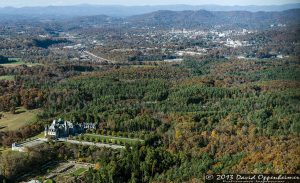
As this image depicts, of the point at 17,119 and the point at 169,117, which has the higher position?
the point at 169,117

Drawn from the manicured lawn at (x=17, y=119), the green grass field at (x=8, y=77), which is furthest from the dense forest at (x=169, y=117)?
the manicured lawn at (x=17, y=119)

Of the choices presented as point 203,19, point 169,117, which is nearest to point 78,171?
point 169,117

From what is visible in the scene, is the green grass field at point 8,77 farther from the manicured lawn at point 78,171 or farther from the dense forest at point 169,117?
the manicured lawn at point 78,171

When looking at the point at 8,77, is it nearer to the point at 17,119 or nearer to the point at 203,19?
the point at 17,119

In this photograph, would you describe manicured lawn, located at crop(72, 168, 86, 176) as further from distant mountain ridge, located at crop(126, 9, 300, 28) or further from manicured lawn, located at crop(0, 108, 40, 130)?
distant mountain ridge, located at crop(126, 9, 300, 28)

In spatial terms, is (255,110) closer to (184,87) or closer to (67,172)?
(184,87)
